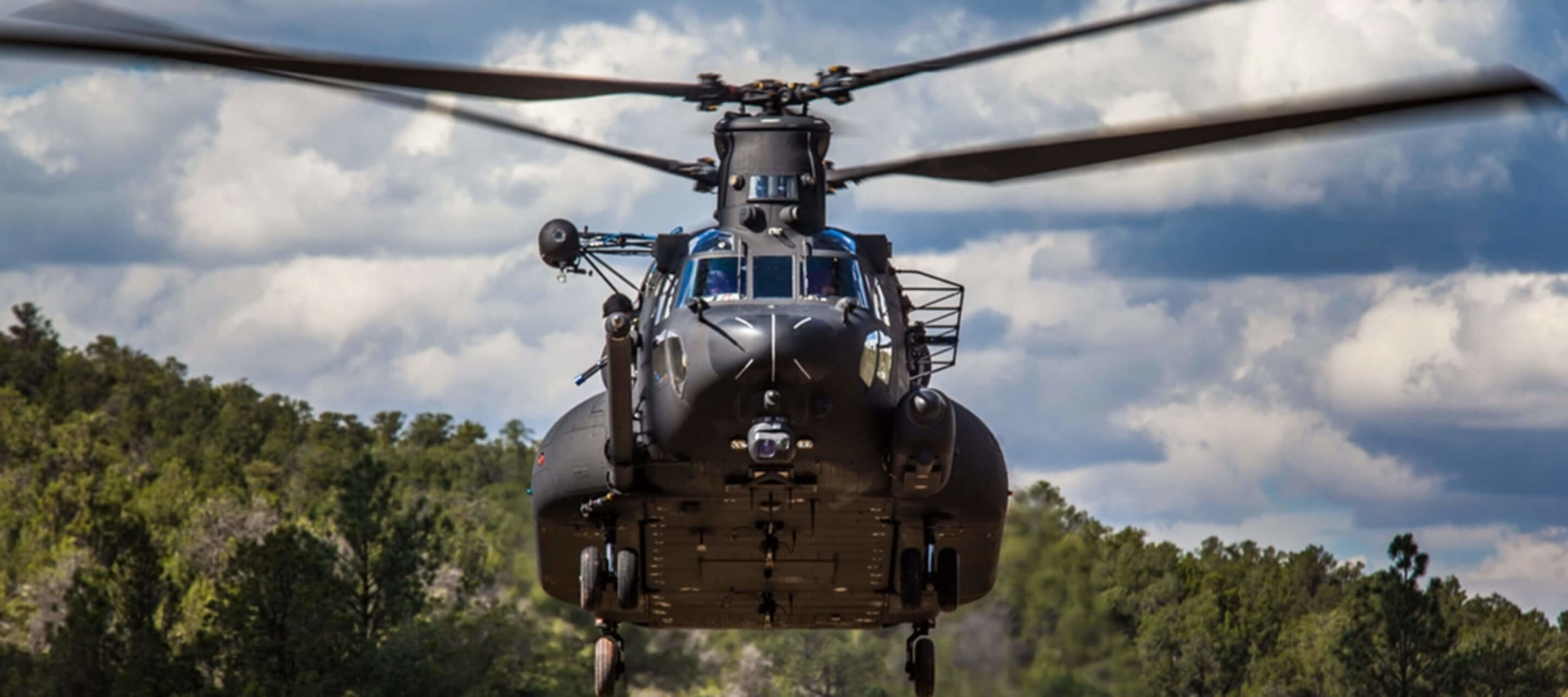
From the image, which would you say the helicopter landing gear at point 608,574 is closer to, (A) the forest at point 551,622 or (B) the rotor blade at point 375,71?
(B) the rotor blade at point 375,71

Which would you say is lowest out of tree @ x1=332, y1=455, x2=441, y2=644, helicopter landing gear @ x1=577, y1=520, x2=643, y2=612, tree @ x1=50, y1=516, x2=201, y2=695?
helicopter landing gear @ x1=577, y1=520, x2=643, y2=612

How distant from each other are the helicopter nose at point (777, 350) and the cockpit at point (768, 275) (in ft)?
3.58

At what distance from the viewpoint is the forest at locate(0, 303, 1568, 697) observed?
42.2 meters

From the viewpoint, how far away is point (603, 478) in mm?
25766

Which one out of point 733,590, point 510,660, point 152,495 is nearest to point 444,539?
point 510,660

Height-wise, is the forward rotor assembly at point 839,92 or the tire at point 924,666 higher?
the forward rotor assembly at point 839,92

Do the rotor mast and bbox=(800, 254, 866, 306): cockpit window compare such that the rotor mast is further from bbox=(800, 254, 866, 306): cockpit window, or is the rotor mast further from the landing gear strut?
the landing gear strut

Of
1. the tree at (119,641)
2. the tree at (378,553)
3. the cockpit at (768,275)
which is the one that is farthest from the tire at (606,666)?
the tree at (378,553)

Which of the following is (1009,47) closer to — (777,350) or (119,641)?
(777,350)

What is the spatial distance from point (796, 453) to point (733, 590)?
3.75m

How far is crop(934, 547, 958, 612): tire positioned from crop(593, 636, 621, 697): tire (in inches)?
156

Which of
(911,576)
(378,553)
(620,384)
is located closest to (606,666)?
(911,576)

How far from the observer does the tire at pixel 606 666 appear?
90.1ft

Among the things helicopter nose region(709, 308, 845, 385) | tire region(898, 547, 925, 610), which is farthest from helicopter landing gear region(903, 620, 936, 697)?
helicopter nose region(709, 308, 845, 385)
